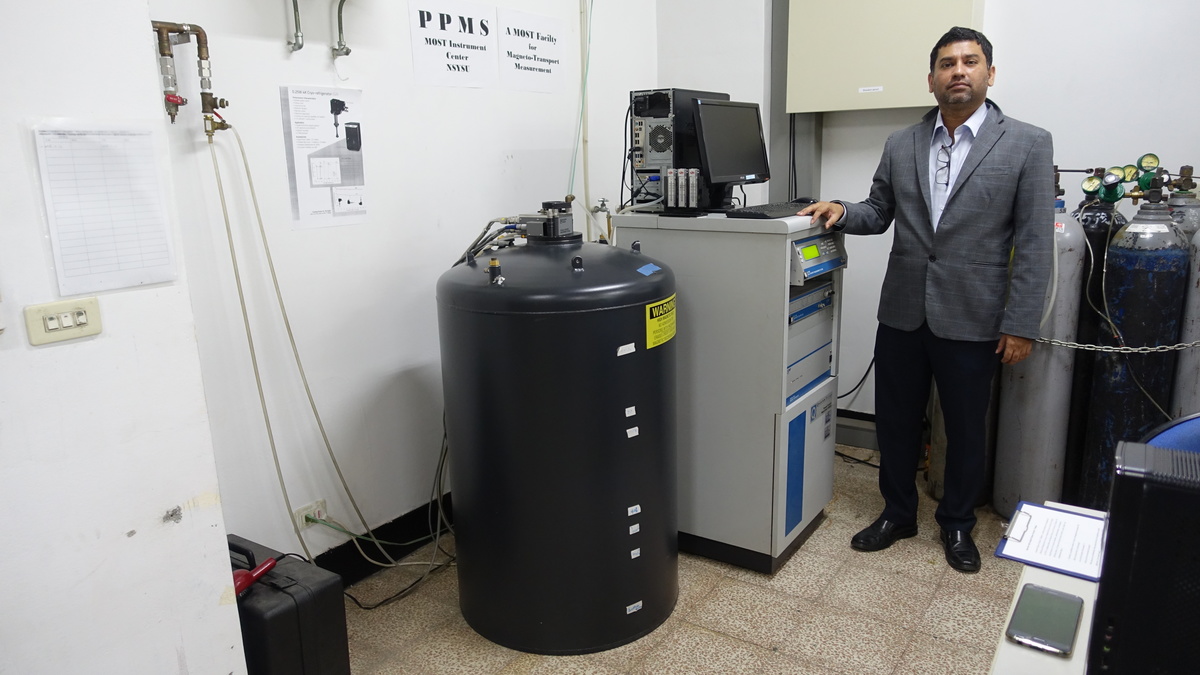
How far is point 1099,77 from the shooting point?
9.91 feet

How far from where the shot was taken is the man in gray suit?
240 cm

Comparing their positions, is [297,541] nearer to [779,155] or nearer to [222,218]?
[222,218]

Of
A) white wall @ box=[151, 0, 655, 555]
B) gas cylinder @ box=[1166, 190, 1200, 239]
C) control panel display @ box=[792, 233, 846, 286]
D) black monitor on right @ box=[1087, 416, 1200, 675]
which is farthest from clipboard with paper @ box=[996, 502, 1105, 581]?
white wall @ box=[151, 0, 655, 555]

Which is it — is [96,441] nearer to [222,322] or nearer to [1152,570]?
[222,322]

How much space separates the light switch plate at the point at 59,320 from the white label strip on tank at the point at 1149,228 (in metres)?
2.92

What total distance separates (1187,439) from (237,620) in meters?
1.85

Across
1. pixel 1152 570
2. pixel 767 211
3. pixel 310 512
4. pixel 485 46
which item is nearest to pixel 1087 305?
pixel 767 211

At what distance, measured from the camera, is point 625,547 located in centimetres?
220

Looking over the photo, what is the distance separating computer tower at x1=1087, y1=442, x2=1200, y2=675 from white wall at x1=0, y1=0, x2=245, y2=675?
155 centimetres

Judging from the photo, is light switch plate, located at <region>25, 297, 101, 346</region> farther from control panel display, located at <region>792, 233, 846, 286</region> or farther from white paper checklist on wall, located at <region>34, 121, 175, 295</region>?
control panel display, located at <region>792, 233, 846, 286</region>

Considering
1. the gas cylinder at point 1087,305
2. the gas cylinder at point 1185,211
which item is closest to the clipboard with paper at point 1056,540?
the gas cylinder at point 1087,305

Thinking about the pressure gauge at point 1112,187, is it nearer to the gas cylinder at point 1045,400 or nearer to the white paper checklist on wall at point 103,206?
the gas cylinder at point 1045,400

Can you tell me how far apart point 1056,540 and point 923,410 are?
60.6 inches

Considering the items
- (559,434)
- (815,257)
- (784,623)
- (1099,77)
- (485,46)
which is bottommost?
(784,623)
